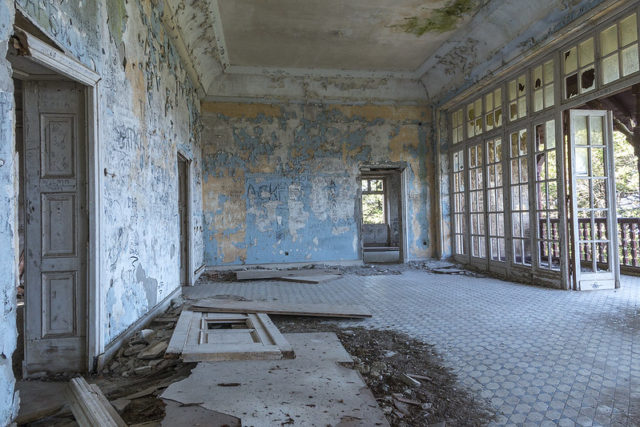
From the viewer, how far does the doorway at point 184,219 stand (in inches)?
268

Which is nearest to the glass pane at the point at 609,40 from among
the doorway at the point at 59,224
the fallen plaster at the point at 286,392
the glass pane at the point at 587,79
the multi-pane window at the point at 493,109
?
the glass pane at the point at 587,79

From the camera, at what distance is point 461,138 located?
8586mm

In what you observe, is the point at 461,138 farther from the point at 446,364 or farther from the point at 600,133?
the point at 446,364

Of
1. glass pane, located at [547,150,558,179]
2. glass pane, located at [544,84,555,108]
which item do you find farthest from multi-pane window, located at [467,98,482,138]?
glass pane, located at [547,150,558,179]

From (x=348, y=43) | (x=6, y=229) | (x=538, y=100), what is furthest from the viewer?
(x=348, y=43)

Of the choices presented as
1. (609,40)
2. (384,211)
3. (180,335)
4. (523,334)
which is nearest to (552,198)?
(609,40)

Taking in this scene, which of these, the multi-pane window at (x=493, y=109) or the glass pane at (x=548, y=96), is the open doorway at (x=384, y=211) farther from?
the glass pane at (x=548, y=96)

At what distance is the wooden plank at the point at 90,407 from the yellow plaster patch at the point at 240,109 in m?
6.82

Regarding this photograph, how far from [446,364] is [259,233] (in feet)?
19.8

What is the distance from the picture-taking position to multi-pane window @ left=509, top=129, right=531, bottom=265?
6.66m

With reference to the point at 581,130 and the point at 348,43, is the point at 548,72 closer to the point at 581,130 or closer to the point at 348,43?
the point at 581,130

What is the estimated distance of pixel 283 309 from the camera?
14.6ft

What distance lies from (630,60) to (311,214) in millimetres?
5890

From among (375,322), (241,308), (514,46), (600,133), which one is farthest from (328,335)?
(514,46)
